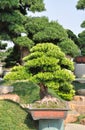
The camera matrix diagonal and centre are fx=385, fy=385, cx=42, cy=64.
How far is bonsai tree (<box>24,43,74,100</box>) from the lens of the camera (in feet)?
30.0

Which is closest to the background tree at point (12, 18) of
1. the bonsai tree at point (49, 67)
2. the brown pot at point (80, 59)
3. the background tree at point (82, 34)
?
the background tree at point (82, 34)

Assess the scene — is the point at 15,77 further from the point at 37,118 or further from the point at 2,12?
the point at 2,12

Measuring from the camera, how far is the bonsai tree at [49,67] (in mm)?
9148

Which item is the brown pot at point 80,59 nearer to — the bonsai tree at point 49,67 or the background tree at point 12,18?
the background tree at point 12,18

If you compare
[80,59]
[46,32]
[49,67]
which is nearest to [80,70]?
[80,59]

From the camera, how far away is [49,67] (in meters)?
9.50

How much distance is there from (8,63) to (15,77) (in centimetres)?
696

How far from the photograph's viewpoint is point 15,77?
9109 millimetres

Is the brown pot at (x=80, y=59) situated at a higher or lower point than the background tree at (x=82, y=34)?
lower

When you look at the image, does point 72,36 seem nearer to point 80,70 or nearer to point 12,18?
point 80,70

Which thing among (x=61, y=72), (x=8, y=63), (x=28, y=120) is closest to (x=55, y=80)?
(x=61, y=72)

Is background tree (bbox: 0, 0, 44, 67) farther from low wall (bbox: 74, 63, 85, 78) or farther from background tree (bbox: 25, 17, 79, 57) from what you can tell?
low wall (bbox: 74, 63, 85, 78)

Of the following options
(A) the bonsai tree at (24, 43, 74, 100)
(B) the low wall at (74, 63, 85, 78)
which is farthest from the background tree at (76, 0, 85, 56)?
(A) the bonsai tree at (24, 43, 74, 100)

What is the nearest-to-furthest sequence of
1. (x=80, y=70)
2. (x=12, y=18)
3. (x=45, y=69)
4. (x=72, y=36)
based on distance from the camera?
(x=45, y=69), (x=12, y=18), (x=80, y=70), (x=72, y=36)
